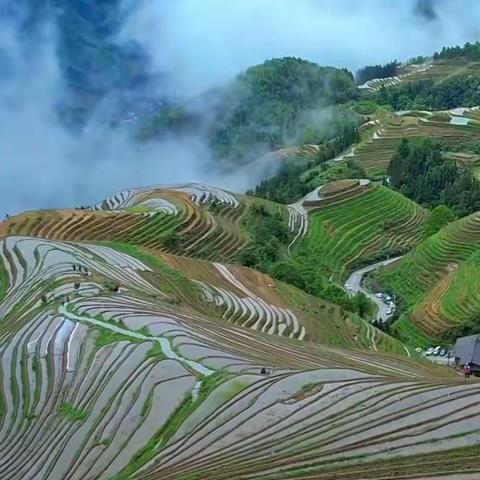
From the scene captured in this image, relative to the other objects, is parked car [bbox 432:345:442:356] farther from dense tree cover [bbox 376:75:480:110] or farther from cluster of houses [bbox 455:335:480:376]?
dense tree cover [bbox 376:75:480:110]

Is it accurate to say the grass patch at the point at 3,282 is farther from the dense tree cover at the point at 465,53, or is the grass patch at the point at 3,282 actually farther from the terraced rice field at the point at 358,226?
the dense tree cover at the point at 465,53

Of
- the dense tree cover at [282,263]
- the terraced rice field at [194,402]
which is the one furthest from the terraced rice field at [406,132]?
the terraced rice field at [194,402]

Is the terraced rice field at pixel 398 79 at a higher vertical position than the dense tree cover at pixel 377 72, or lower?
lower

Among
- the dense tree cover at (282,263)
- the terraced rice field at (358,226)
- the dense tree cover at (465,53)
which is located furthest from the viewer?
the dense tree cover at (465,53)

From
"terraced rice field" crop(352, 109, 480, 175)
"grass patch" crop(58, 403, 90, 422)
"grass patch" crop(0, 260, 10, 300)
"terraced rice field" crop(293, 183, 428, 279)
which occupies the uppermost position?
"terraced rice field" crop(352, 109, 480, 175)

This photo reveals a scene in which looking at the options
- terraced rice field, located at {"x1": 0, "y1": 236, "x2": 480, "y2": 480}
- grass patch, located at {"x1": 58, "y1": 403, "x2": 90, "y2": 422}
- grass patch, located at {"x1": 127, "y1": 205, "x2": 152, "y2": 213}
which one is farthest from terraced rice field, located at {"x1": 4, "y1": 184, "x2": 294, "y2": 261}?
grass patch, located at {"x1": 58, "y1": 403, "x2": 90, "y2": 422}

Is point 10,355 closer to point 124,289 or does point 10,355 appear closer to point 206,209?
point 124,289

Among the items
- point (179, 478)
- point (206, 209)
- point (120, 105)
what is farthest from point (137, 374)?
point (120, 105)
